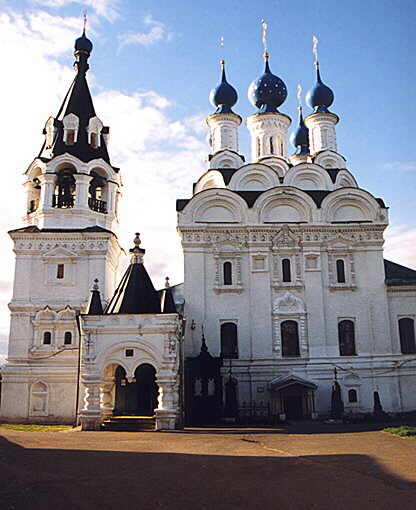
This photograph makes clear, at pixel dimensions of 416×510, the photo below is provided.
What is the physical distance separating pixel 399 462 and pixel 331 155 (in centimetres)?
1936

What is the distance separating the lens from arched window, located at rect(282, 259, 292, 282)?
21.2 meters

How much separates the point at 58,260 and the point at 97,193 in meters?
3.55

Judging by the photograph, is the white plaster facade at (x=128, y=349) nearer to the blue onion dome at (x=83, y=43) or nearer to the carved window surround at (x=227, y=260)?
the carved window surround at (x=227, y=260)

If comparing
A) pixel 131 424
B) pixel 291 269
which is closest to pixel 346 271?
pixel 291 269

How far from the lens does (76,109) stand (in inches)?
917

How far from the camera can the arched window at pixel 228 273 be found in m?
21.0

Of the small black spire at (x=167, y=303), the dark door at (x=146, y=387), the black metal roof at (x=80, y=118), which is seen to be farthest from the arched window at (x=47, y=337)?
the black metal roof at (x=80, y=118)

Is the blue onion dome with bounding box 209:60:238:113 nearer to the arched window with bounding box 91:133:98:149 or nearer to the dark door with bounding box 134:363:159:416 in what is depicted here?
the arched window with bounding box 91:133:98:149

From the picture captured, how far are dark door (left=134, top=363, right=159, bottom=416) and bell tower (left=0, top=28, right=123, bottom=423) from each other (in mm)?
2490

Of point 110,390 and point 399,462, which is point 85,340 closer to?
point 110,390

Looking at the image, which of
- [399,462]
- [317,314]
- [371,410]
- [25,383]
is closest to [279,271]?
[317,314]

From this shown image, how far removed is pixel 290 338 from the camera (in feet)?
67.9

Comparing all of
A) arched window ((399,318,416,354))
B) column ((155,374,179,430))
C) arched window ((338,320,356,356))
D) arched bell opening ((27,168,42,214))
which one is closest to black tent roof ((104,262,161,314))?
column ((155,374,179,430))

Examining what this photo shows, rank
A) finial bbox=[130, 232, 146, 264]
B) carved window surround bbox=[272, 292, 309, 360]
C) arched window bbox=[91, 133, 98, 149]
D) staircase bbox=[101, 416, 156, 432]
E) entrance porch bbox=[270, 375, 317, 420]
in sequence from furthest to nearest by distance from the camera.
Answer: arched window bbox=[91, 133, 98, 149]
carved window surround bbox=[272, 292, 309, 360]
entrance porch bbox=[270, 375, 317, 420]
finial bbox=[130, 232, 146, 264]
staircase bbox=[101, 416, 156, 432]
